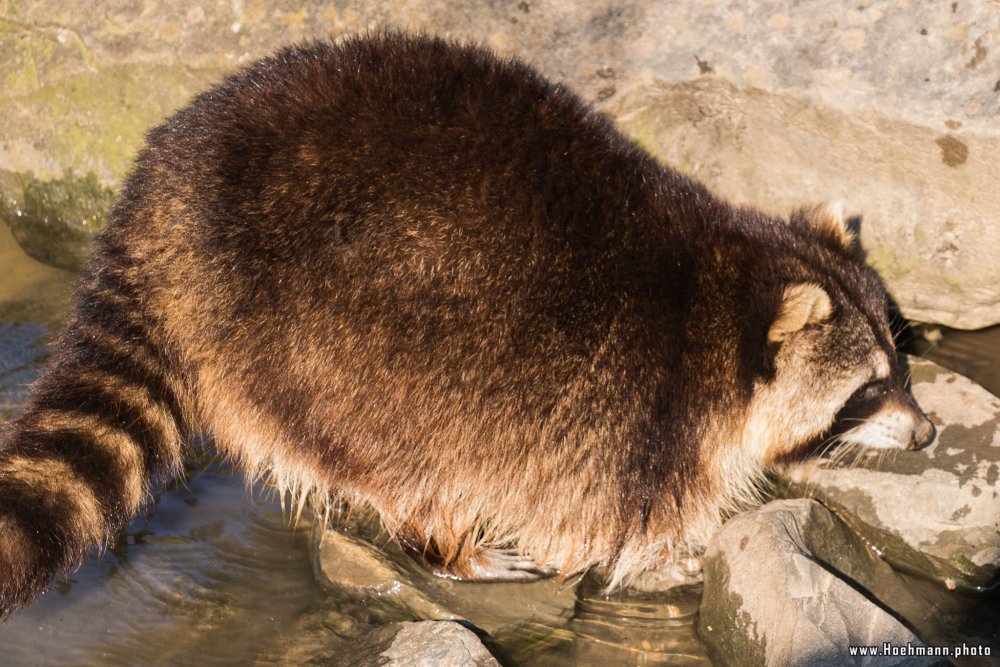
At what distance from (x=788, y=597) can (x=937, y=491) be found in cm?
88

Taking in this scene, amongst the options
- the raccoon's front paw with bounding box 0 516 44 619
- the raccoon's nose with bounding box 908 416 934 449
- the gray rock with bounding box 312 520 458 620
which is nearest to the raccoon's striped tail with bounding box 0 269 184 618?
the raccoon's front paw with bounding box 0 516 44 619

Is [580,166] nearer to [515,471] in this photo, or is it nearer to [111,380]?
[515,471]

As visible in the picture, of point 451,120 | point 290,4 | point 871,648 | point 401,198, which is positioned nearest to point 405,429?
point 401,198

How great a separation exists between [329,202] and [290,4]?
1974 mm

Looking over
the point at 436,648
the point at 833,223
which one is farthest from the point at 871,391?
the point at 436,648

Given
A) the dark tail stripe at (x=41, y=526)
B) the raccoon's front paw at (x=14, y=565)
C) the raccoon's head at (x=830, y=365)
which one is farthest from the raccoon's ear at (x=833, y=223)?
the raccoon's front paw at (x=14, y=565)

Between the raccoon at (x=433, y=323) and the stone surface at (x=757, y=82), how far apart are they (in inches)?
36.0

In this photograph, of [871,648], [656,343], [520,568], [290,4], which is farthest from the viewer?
[290,4]

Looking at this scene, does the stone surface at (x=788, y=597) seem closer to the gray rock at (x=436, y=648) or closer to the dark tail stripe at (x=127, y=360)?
the gray rock at (x=436, y=648)

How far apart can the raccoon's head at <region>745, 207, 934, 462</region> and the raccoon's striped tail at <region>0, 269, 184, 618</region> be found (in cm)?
191

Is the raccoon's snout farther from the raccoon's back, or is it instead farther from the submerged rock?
the submerged rock

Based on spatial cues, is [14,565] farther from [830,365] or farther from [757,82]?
[757,82]

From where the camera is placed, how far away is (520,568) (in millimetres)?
3637

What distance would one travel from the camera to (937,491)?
3.71 m
